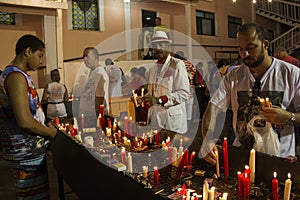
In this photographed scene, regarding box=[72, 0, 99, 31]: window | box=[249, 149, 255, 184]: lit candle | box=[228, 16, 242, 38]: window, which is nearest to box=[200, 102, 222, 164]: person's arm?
box=[249, 149, 255, 184]: lit candle

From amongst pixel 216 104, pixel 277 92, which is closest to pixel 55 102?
pixel 216 104

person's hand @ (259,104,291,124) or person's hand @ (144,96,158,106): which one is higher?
person's hand @ (144,96,158,106)

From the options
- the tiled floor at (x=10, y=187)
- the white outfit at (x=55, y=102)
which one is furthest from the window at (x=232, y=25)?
the tiled floor at (x=10, y=187)

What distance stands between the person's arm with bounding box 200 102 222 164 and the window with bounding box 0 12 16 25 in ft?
26.1

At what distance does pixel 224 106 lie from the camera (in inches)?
104

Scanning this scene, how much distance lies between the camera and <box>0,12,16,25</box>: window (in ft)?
28.8

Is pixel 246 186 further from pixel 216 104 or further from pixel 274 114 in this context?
pixel 216 104

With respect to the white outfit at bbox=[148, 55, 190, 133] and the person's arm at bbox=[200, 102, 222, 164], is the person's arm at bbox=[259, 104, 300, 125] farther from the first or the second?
the white outfit at bbox=[148, 55, 190, 133]

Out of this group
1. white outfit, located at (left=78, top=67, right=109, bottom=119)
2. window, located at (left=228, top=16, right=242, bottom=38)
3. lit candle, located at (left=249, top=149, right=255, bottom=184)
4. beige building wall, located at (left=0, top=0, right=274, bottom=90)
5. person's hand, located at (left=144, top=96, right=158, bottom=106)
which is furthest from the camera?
window, located at (left=228, top=16, right=242, bottom=38)

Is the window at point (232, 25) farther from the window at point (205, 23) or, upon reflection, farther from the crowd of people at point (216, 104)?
the crowd of people at point (216, 104)

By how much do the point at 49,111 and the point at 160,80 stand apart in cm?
299

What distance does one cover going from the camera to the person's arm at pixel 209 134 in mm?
2273

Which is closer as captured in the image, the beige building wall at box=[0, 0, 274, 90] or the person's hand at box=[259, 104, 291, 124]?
the person's hand at box=[259, 104, 291, 124]

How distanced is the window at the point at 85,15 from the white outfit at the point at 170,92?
23.4 feet
